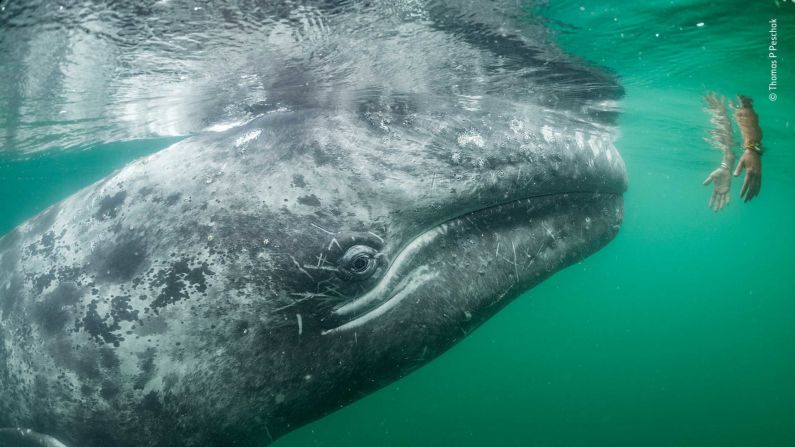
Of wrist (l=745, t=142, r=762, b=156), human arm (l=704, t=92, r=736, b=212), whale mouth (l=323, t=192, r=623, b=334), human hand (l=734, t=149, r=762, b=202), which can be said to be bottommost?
human arm (l=704, t=92, r=736, b=212)

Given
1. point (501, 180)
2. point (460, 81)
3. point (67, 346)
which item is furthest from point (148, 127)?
point (501, 180)

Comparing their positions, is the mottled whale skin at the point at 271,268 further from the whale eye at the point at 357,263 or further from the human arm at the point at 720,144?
the human arm at the point at 720,144

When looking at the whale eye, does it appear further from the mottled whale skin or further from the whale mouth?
the whale mouth

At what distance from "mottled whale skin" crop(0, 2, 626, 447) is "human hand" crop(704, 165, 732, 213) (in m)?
4.88

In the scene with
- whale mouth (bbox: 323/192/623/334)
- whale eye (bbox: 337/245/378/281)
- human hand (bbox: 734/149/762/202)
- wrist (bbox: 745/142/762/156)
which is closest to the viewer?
whale eye (bbox: 337/245/378/281)

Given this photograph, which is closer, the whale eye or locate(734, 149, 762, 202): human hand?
the whale eye

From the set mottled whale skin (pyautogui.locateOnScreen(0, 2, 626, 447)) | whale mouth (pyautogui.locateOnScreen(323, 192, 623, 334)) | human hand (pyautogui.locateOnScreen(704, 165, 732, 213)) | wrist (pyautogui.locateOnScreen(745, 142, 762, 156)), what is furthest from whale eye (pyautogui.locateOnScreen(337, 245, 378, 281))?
wrist (pyautogui.locateOnScreen(745, 142, 762, 156))

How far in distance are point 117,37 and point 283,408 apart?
5480mm

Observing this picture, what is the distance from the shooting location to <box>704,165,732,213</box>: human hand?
26.5 ft

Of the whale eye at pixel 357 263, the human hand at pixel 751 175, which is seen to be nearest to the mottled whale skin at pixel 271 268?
the whale eye at pixel 357 263

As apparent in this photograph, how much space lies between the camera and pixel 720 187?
827cm

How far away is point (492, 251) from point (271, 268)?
1.88 m

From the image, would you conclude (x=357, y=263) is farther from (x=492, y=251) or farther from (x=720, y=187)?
(x=720, y=187)

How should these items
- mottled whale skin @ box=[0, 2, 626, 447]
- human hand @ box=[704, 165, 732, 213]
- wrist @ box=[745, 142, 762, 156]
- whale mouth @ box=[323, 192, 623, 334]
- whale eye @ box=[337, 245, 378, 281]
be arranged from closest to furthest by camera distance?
mottled whale skin @ box=[0, 2, 626, 447] → whale eye @ box=[337, 245, 378, 281] → whale mouth @ box=[323, 192, 623, 334] → wrist @ box=[745, 142, 762, 156] → human hand @ box=[704, 165, 732, 213]
